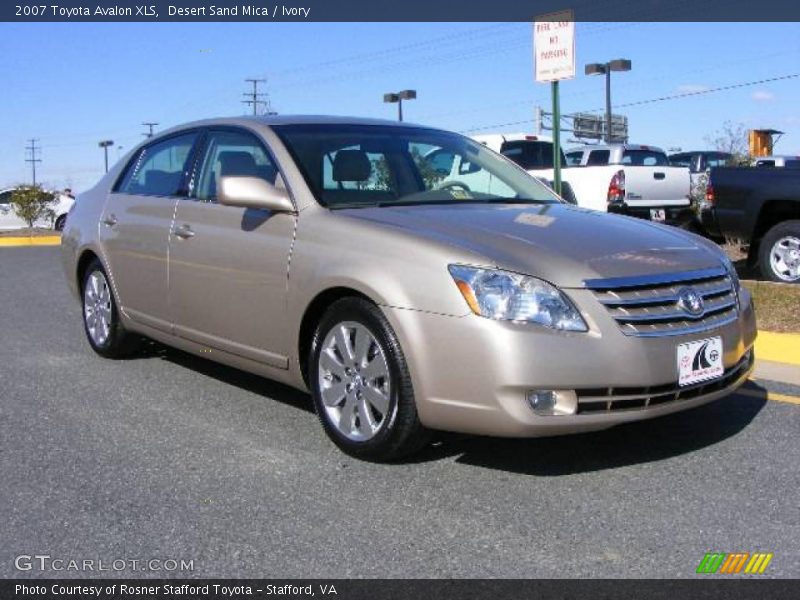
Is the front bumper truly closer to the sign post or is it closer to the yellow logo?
the yellow logo

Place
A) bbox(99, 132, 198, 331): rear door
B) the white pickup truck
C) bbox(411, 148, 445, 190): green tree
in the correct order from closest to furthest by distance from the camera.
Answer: bbox(411, 148, 445, 190): green tree
bbox(99, 132, 198, 331): rear door
the white pickup truck

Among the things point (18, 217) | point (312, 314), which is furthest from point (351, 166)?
point (18, 217)

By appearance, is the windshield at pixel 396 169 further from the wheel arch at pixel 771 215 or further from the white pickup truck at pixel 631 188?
the white pickup truck at pixel 631 188

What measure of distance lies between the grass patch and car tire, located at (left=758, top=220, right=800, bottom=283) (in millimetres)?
1029

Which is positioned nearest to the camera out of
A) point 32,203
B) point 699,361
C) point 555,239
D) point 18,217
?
point 699,361

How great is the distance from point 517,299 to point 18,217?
86.9 feet

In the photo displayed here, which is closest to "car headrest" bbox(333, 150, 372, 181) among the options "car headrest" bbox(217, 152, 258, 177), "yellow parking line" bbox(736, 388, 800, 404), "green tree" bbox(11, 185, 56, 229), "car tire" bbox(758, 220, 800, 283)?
"car headrest" bbox(217, 152, 258, 177)

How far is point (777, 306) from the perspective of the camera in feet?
25.1

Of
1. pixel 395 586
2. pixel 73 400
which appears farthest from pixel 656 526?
pixel 73 400

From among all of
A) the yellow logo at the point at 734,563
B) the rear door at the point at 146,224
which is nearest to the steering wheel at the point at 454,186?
the rear door at the point at 146,224

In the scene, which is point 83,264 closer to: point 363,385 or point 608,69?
point 363,385

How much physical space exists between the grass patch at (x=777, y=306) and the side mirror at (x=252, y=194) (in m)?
4.45

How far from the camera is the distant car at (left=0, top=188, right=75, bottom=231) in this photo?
2672 cm

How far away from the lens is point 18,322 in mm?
8312
